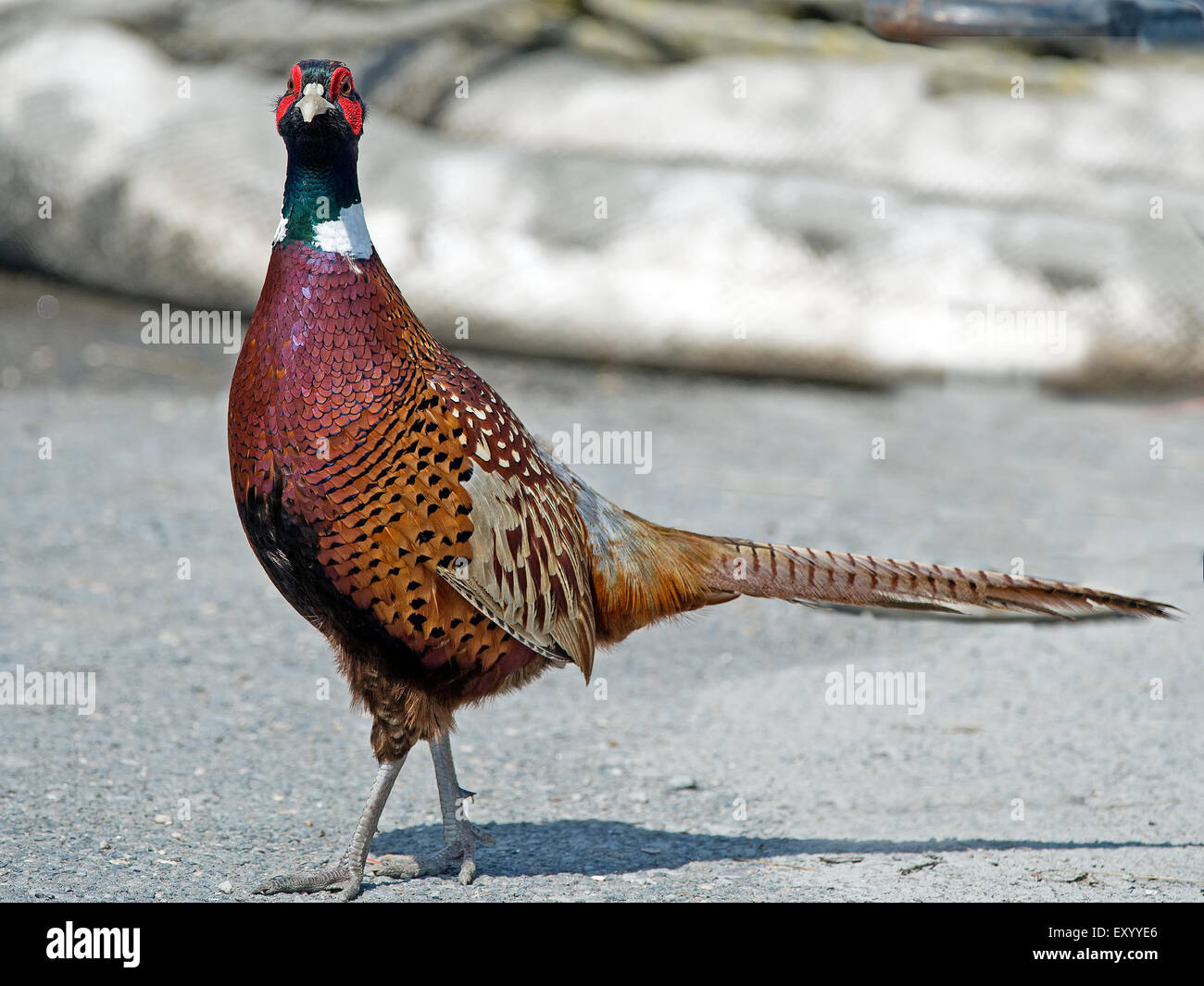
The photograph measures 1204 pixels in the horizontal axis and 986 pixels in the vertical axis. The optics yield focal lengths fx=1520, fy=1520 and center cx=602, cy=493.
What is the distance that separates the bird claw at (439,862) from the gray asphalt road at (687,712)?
63mm

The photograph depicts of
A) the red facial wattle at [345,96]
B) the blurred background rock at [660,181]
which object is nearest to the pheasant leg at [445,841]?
the red facial wattle at [345,96]

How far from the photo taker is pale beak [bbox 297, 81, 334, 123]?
3318 millimetres

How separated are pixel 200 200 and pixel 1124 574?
6103 mm

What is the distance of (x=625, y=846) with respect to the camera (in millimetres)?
4086

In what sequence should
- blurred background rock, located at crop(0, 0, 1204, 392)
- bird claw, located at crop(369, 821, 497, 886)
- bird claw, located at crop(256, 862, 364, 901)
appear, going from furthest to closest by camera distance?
1. blurred background rock, located at crop(0, 0, 1204, 392)
2. bird claw, located at crop(369, 821, 497, 886)
3. bird claw, located at crop(256, 862, 364, 901)

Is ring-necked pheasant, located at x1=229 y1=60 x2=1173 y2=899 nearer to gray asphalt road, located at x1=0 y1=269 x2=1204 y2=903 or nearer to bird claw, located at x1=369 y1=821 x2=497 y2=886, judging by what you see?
bird claw, located at x1=369 y1=821 x2=497 y2=886

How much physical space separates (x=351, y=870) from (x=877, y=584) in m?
1.52

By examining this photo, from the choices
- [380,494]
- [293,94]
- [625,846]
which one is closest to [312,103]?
[293,94]

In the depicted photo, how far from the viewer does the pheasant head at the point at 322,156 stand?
3352 mm

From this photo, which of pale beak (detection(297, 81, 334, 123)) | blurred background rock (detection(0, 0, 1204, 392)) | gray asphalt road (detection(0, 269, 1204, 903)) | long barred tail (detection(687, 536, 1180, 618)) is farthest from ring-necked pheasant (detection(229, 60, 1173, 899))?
blurred background rock (detection(0, 0, 1204, 392))

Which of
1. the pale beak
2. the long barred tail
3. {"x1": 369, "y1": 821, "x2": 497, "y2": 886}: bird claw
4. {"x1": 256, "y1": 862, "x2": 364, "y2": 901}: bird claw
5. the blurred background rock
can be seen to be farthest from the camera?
the blurred background rock

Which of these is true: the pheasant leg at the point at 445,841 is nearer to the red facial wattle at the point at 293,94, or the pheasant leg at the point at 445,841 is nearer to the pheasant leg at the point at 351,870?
the pheasant leg at the point at 351,870

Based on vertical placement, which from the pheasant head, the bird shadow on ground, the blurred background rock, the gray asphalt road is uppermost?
the blurred background rock

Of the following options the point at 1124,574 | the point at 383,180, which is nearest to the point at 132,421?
the point at 383,180
